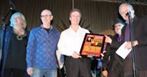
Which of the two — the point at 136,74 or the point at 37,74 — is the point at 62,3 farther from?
the point at 136,74

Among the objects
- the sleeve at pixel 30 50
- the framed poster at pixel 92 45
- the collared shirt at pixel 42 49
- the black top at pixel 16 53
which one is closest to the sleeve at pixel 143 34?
the framed poster at pixel 92 45

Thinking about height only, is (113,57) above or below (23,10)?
below

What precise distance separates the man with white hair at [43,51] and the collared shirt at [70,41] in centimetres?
11

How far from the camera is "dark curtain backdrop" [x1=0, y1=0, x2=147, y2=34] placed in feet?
17.6

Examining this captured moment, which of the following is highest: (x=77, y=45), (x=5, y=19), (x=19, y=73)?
(x=5, y=19)

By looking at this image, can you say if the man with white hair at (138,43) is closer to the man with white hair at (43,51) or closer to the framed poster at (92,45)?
the framed poster at (92,45)

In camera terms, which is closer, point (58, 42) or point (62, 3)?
point (58, 42)

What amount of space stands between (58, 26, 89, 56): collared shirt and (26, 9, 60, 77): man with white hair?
114 mm

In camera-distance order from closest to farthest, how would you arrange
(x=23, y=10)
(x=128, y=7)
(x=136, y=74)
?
(x=136, y=74) < (x=128, y=7) < (x=23, y=10)

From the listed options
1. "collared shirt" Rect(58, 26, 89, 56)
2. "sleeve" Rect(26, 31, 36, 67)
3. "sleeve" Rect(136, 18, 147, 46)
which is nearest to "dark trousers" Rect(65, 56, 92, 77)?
"collared shirt" Rect(58, 26, 89, 56)

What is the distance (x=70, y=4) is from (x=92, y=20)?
46 centimetres

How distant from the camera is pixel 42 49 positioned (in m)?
3.97

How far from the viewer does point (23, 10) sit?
5.38 metres

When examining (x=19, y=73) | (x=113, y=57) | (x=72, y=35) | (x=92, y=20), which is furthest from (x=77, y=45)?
(x=92, y=20)
